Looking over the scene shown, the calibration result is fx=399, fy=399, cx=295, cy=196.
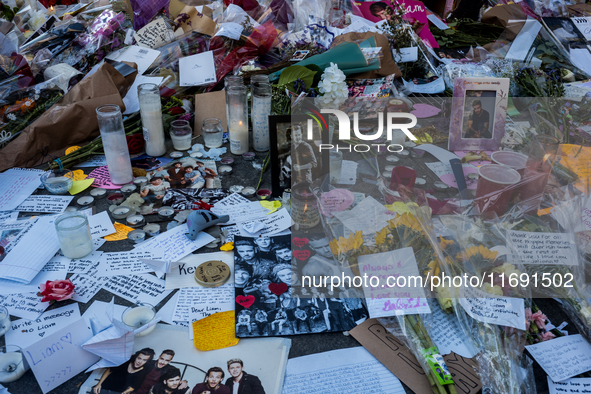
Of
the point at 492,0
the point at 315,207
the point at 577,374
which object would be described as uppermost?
the point at 492,0

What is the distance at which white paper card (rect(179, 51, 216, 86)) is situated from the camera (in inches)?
90.4

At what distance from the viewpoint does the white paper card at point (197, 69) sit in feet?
7.53

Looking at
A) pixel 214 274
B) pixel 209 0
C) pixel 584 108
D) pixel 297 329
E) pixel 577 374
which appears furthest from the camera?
pixel 209 0

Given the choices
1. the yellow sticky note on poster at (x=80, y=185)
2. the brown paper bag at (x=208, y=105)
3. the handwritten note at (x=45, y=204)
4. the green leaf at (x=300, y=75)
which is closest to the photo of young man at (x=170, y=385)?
the handwritten note at (x=45, y=204)

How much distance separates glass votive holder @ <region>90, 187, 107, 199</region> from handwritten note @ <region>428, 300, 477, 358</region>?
51.9 inches

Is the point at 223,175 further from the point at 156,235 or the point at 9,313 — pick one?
the point at 9,313

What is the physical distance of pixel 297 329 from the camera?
106 centimetres

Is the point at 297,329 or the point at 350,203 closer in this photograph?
the point at 297,329

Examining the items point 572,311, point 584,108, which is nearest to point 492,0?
point 584,108

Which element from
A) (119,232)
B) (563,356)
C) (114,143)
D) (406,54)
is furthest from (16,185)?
(406,54)

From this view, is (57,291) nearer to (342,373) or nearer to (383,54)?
(342,373)

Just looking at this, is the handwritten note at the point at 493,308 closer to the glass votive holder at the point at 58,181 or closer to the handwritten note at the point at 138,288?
the handwritten note at the point at 138,288

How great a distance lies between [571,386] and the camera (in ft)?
3.04

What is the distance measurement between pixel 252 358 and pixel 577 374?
0.77 meters
